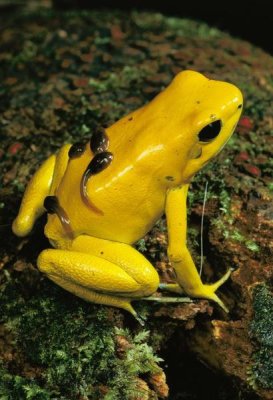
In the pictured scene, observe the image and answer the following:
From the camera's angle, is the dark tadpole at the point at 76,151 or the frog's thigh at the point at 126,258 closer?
the frog's thigh at the point at 126,258

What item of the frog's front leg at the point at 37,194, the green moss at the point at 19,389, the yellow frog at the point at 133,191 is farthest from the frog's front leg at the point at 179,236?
the green moss at the point at 19,389

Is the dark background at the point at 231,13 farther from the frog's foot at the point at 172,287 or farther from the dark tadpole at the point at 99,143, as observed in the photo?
the frog's foot at the point at 172,287

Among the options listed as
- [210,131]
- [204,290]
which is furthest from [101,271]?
[210,131]

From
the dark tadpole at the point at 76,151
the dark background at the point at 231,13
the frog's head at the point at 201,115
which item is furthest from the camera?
the dark background at the point at 231,13

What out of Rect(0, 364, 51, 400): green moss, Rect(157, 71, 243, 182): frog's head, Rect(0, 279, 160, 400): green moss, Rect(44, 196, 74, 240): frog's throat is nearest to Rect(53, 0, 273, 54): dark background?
Rect(157, 71, 243, 182): frog's head

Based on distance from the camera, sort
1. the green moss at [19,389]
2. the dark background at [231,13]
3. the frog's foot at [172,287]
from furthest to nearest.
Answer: the dark background at [231,13]
the frog's foot at [172,287]
the green moss at [19,389]

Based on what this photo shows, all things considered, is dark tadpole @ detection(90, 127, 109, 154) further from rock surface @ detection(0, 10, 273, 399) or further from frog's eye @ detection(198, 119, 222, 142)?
rock surface @ detection(0, 10, 273, 399)
